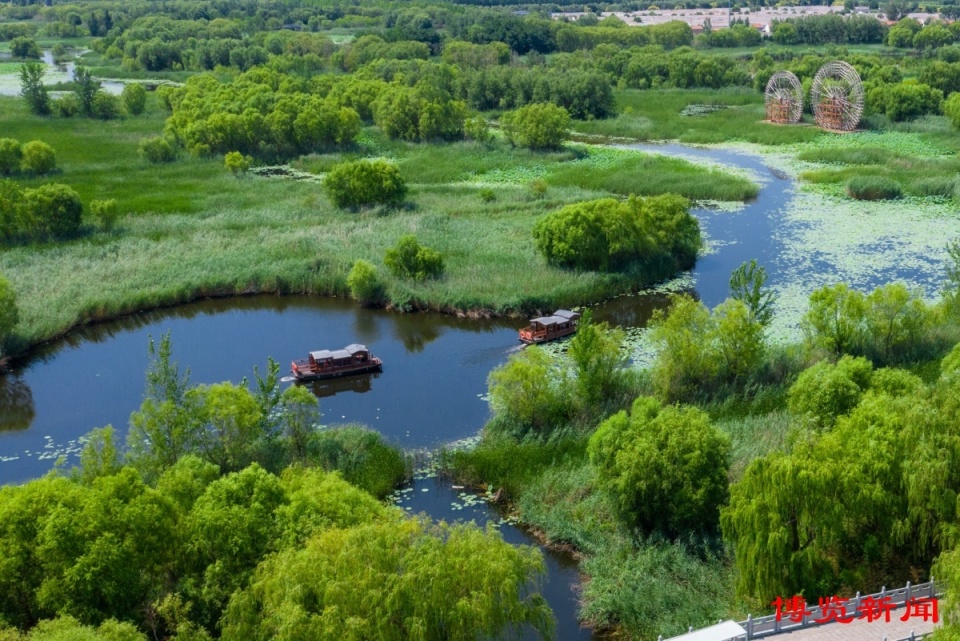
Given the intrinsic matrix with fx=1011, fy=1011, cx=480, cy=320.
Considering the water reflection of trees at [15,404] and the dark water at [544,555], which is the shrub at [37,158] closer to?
the water reflection of trees at [15,404]

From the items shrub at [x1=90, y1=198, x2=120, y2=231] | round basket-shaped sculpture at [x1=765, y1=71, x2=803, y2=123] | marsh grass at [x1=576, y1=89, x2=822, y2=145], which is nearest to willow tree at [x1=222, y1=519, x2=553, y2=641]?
shrub at [x1=90, y1=198, x2=120, y2=231]

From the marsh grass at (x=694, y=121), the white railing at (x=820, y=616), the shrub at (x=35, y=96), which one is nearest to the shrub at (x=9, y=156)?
the shrub at (x=35, y=96)

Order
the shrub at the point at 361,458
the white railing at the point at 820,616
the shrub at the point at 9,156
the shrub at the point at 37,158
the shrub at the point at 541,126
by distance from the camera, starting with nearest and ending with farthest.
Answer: the white railing at the point at 820,616 → the shrub at the point at 361,458 → the shrub at the point at 9,156 → the shrub at the point at 37,158 → the shrub at the point at 541,126

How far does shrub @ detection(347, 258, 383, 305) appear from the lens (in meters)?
43.3

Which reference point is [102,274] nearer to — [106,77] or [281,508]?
[281,508]

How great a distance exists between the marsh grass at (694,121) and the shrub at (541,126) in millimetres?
10865

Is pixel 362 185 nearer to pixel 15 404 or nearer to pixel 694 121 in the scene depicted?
pixel 15 404

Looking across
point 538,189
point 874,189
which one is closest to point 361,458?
point 538,189

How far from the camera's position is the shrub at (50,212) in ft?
167

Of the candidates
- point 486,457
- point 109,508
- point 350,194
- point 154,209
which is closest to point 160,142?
point 154,209

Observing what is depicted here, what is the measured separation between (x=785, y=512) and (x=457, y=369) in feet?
58.5

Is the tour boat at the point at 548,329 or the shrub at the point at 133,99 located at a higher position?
the shrub at the point at 133,99

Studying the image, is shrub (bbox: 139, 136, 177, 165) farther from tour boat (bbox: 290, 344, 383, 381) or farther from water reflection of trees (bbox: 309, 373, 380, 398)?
water reflection of trees (bbox: 309, 373, 380, 398)

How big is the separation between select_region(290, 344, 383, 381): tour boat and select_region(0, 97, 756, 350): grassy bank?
575cm
